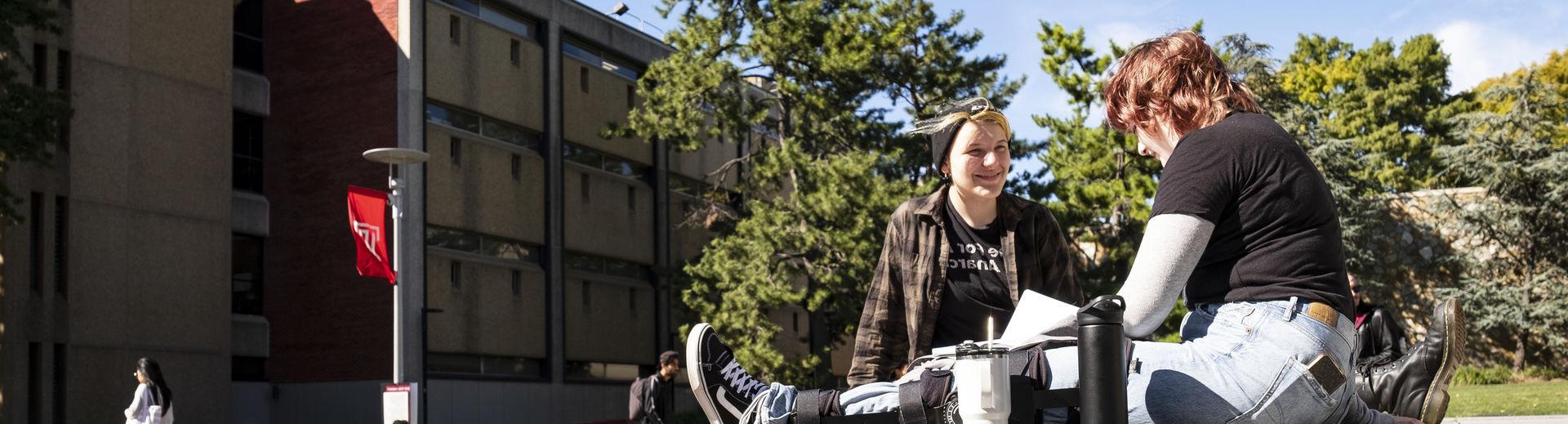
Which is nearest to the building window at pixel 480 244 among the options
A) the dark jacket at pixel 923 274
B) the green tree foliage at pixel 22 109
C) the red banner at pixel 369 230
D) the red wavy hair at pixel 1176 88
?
the red banner at pixel 369 230

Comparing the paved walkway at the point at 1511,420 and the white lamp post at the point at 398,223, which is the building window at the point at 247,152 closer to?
the white lamp post at the point at 398,223

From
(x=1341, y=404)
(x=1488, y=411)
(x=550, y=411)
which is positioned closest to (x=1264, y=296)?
(x=1341, y=404)

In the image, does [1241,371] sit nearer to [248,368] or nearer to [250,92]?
[250,92]

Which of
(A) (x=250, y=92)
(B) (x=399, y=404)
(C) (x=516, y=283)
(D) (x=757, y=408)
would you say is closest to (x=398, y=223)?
(B) (x=399, y=404)

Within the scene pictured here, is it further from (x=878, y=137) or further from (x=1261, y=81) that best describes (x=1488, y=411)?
(x=1261, y=81)

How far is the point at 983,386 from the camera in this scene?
3100 mm

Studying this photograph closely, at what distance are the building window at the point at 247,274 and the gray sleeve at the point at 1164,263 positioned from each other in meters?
33.0

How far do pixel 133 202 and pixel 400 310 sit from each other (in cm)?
926

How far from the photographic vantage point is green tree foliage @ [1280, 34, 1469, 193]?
50.1 metres

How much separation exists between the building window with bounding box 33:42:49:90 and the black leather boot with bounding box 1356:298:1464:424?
79.6ft

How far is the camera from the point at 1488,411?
62.3 feet

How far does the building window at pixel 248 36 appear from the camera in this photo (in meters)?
34.0

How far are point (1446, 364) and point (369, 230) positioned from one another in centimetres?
1917

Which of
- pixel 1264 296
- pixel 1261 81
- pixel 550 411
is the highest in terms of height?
pixel 1261 81
